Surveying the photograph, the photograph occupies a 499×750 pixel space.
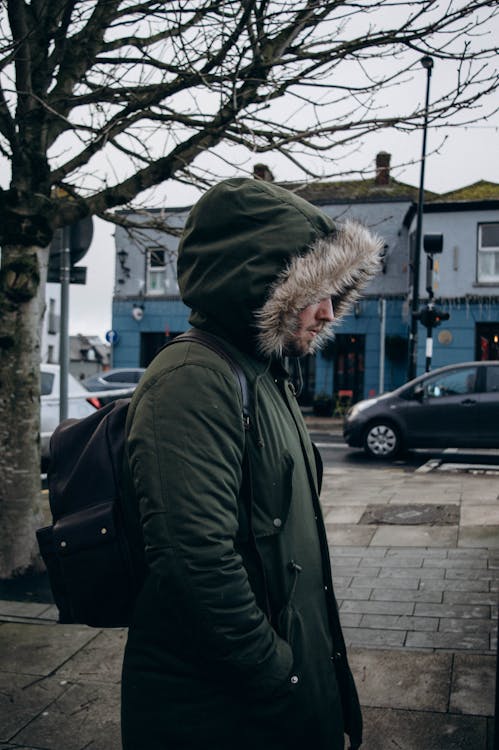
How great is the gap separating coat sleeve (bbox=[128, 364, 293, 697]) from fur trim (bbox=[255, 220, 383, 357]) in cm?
25

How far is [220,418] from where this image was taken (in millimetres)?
1668

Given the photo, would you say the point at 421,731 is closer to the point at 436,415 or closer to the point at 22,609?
the point at 22,609

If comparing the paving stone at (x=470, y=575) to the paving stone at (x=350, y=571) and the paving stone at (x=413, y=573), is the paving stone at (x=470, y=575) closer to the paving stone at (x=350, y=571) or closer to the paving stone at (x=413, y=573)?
the paving stone at (x=413, y=573)

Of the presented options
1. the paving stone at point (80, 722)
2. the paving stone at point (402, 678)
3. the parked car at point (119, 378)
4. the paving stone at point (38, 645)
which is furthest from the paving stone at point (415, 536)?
the parked car at point (119, 378)

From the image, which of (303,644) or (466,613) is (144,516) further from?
(466,613)

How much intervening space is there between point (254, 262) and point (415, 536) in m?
5.00

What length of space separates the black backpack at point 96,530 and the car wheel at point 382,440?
11474 millimetres

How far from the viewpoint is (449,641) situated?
4.00 meters

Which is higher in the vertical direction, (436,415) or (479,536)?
(436,415)

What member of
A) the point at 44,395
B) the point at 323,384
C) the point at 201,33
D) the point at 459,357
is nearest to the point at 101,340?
the point at 323,384

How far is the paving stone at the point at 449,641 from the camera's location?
155 inches

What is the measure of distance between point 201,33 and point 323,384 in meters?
20.9

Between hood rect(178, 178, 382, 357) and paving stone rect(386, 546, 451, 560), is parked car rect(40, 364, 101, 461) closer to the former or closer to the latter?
paving stone rect(386, 546, 451, 560)

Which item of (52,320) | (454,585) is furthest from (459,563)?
(52,320)
